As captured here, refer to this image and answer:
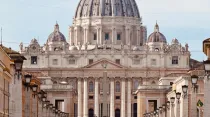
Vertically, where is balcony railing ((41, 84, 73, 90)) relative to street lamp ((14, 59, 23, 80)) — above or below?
above

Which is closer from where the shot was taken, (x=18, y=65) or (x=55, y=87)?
(x=18, y=65)

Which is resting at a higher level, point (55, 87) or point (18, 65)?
point (55, 87)

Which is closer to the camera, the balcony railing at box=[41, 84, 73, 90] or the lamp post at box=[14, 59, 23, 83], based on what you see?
the lamp post at box=[14, 59, 23, 83]

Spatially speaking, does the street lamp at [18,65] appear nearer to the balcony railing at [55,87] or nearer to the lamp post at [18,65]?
the lamp post at [18,65]

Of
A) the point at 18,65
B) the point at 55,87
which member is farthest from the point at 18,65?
the point at 55,87

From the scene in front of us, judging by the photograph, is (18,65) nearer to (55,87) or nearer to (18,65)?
(18,65)

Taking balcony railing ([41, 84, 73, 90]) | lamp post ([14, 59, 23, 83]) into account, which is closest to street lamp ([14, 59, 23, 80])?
lamp post ([14, 59, 23, 83])

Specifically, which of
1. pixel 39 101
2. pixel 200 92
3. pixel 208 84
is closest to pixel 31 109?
pixel 39 101

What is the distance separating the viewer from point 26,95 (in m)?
66.2

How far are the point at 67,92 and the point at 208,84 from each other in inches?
4265

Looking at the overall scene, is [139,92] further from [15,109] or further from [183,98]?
[15,109]

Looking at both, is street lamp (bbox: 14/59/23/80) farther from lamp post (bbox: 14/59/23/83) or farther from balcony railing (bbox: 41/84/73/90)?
balcony railing (bbox: 41/84/73/90)

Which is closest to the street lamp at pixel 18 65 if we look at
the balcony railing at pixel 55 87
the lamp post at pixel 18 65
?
the lamp post at pixel 18 65

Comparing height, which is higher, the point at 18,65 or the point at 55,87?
the point at 55,87
